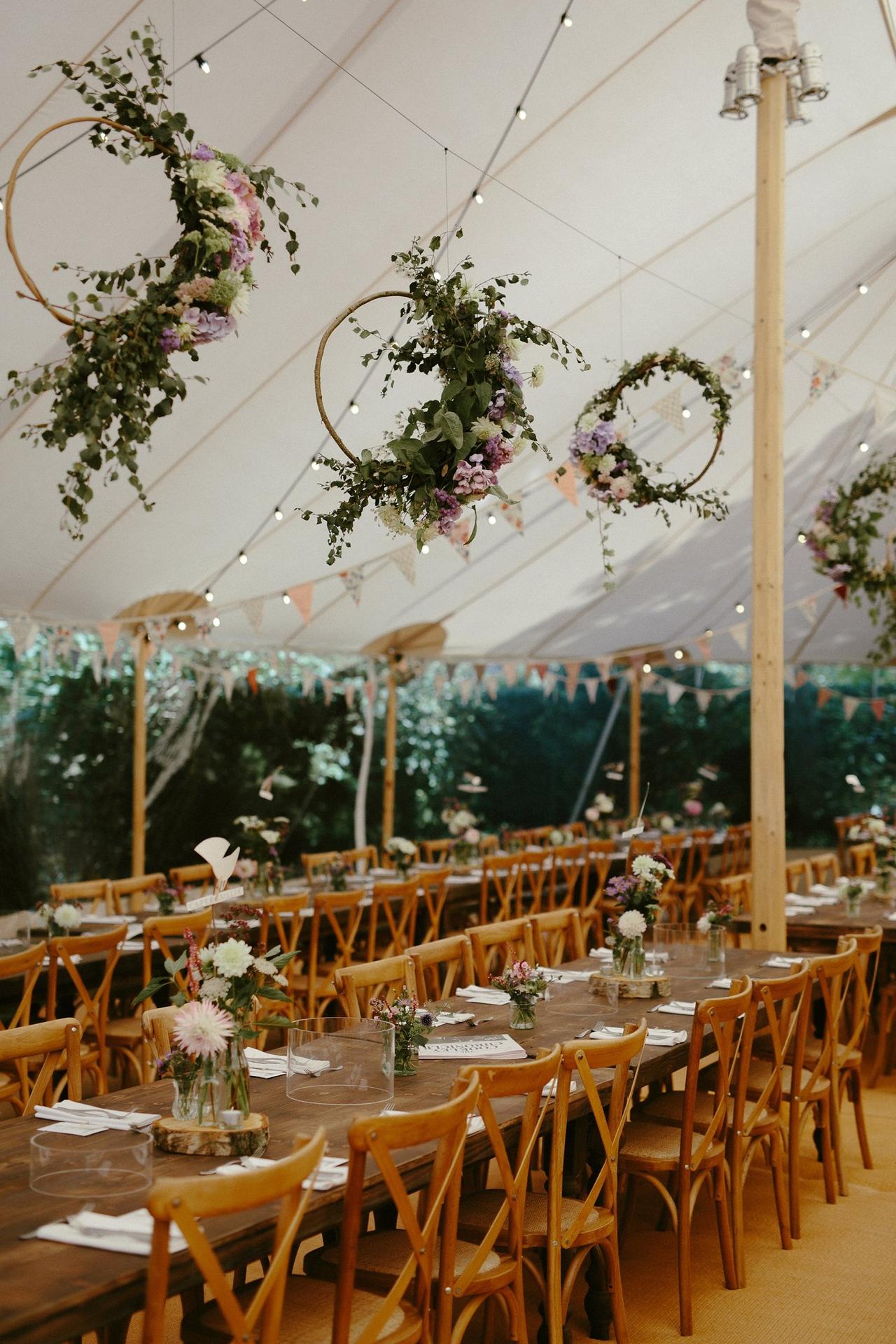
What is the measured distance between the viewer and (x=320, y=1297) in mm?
2631

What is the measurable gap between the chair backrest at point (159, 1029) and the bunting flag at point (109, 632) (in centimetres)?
457

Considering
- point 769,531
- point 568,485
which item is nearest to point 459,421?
point 769,531

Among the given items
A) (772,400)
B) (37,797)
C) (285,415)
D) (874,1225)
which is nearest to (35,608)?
(285,415)

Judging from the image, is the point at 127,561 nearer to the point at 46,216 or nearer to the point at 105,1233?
the point at 46,216

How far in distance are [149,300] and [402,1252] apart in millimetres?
2158

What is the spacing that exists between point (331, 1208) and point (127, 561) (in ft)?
17.5

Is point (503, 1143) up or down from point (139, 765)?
down

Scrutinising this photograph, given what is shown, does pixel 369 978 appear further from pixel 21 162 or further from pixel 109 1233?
pixel 21 162

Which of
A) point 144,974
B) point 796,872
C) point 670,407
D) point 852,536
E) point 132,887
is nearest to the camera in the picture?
point 144,974

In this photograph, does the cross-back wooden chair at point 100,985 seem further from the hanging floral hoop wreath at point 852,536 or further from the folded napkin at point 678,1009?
the hanging floral hoop wreath at point 852,536

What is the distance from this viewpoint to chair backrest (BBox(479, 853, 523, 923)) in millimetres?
7812

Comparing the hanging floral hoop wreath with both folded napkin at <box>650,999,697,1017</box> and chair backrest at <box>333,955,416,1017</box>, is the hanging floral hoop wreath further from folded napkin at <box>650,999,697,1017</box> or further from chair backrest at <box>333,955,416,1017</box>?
chair backrest at <box>333,955,416,1017</box>

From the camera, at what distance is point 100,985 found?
16.6 feet

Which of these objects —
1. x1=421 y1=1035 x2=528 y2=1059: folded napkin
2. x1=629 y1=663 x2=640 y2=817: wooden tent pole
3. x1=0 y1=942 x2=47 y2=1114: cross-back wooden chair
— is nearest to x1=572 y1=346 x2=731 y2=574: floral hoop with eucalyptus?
x1=421 y1=1035 x2=528 y2=1059: folded napkin
